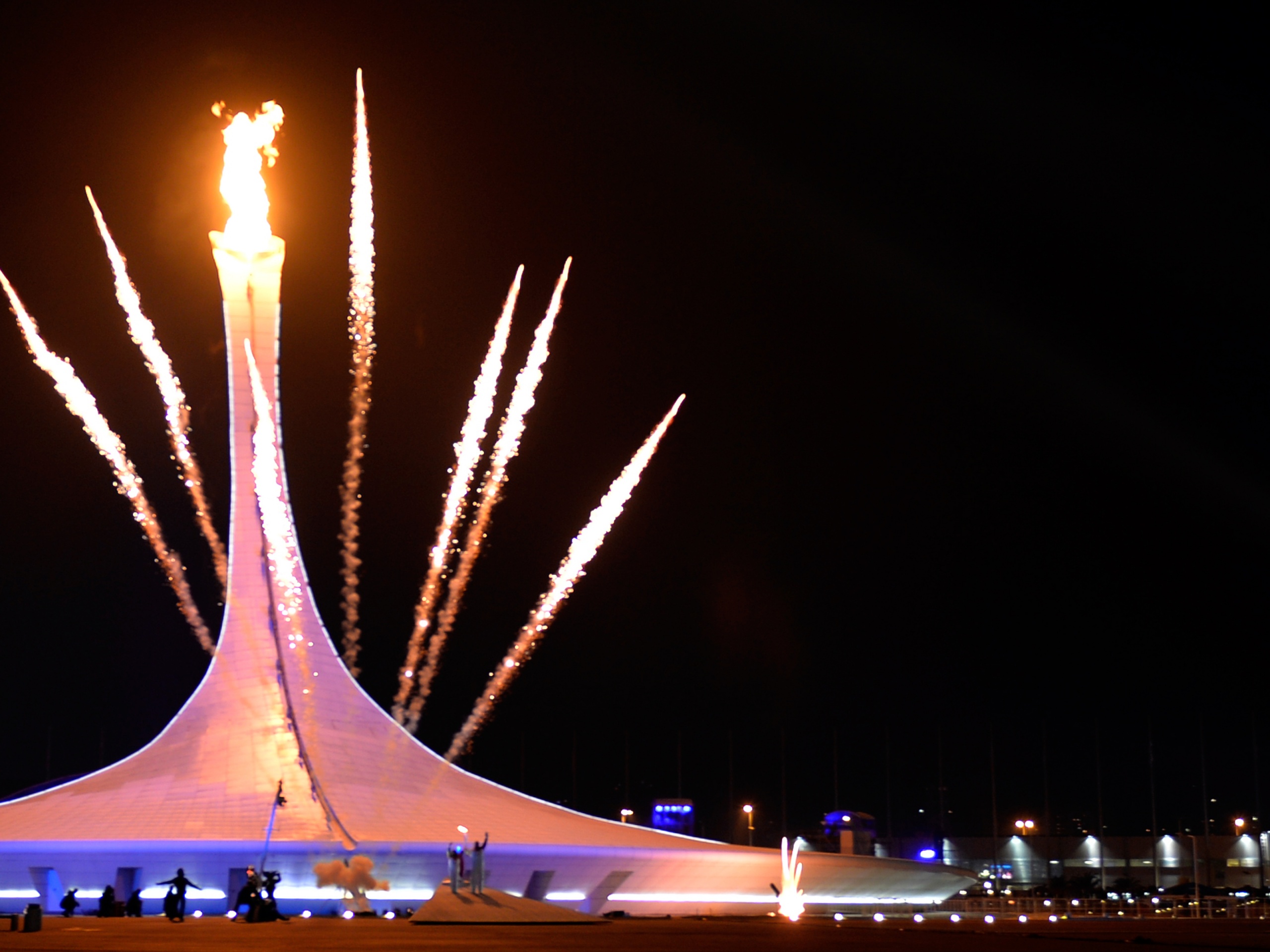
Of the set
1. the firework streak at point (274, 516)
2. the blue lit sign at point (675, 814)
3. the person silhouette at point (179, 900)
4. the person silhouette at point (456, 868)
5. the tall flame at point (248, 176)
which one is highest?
the tall flame at point (248, 176)

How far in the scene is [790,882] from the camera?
28.3 meters

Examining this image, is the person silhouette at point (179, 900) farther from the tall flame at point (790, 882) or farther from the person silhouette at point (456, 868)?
the tall flame at point (790, 882)

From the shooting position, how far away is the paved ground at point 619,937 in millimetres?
11828

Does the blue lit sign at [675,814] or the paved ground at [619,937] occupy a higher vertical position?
the blue lit sign at [675,814]

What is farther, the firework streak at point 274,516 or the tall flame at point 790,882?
the tall flame at point 790,882

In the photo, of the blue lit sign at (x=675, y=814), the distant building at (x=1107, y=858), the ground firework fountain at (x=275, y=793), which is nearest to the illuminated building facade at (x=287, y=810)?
the ground firework fountain at (x=275, y=793)

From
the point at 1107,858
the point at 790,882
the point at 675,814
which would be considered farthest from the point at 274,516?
the point at 1107,858

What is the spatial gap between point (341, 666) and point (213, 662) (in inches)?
97.3

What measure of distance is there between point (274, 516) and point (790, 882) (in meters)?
12.3

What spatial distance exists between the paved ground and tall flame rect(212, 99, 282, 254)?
41.0 ft

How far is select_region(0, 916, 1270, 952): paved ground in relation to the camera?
1183 centimetres

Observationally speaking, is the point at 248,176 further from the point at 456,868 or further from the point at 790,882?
the point at 790,882

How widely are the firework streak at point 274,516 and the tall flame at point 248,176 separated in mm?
2036

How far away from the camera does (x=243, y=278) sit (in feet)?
87.6
